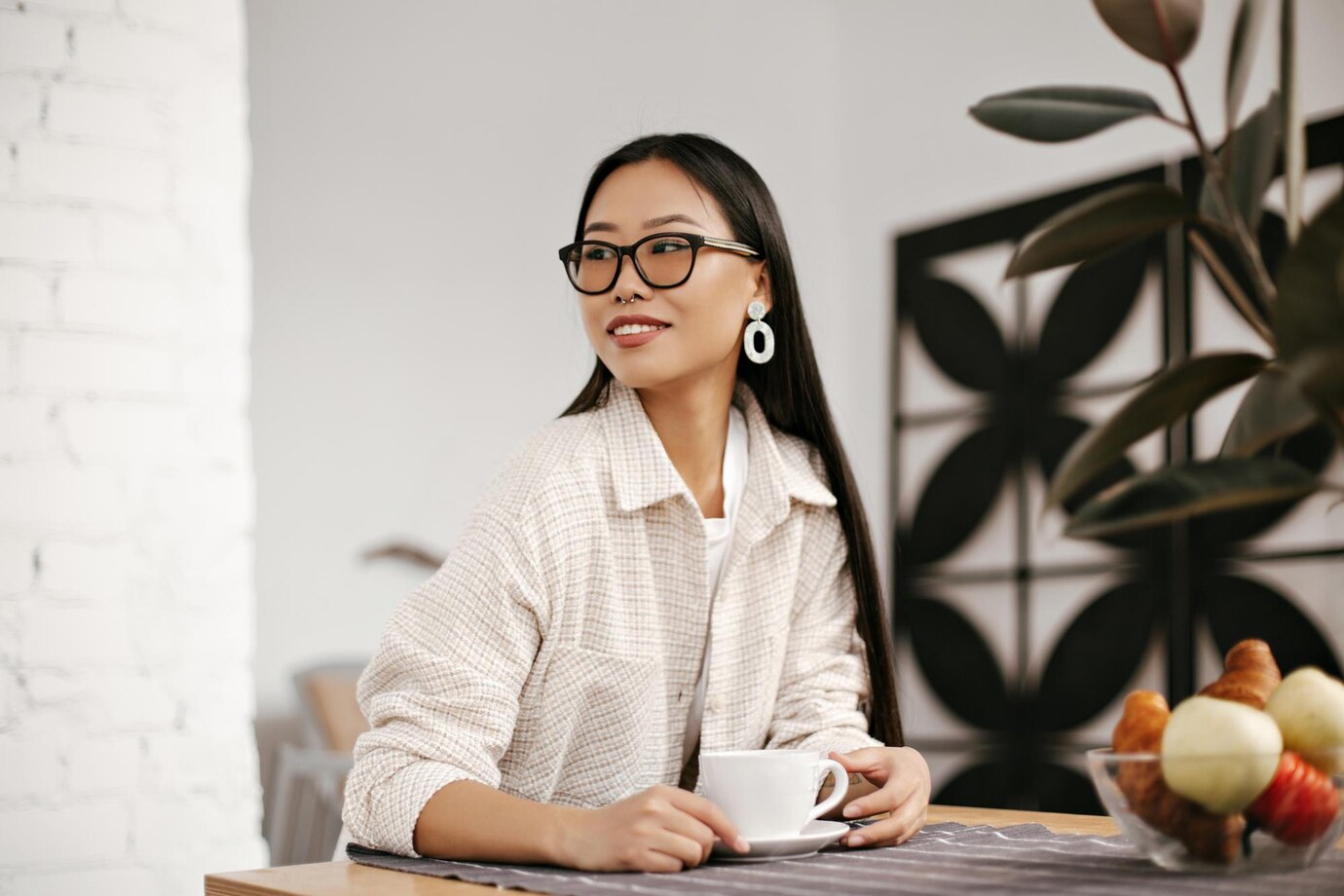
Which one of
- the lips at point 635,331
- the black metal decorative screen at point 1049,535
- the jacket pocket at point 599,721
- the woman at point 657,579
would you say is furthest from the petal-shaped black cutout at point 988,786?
the lips at point 635,331

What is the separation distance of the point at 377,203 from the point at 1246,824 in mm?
3650

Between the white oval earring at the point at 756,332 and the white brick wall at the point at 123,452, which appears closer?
the white oval earring at the point at 756,332

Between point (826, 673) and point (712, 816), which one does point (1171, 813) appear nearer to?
point (712, 816)

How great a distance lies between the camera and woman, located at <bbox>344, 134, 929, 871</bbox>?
1157 millimetres

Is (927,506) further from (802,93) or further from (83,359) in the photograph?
(83,359)

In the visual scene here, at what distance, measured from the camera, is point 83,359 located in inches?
70.4

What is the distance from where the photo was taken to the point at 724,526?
1490 millimetres

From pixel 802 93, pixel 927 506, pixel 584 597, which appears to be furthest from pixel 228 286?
pixel 802 93

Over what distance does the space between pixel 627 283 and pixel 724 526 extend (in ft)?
1.00

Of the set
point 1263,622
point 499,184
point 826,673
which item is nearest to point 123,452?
point 826,673

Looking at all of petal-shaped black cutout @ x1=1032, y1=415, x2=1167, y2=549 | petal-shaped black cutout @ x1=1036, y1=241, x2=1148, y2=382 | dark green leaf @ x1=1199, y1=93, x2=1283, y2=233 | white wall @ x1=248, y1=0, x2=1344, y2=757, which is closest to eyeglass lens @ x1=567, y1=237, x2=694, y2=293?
dark green leaf @ x1=1199, y1=93, x2=1283, y2=233

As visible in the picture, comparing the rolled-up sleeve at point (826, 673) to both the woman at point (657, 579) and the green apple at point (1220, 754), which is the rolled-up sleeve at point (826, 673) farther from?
the green apple at point (1220, 754)

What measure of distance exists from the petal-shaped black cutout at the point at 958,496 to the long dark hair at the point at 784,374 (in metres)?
2.87

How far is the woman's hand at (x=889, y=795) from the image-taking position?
42.4 inches
